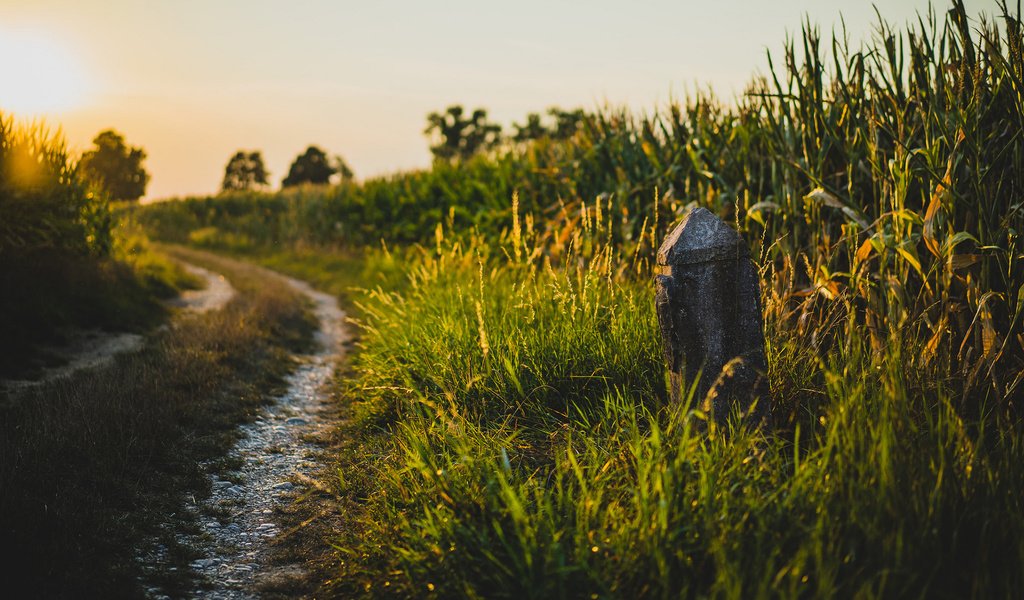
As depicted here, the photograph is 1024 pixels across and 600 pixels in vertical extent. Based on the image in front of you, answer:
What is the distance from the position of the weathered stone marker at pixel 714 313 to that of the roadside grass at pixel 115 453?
258 cm

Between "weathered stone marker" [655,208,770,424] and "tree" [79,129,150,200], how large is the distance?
Result: 42062 mm

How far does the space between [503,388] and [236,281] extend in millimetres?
10726

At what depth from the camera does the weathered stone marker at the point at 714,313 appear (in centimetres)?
284

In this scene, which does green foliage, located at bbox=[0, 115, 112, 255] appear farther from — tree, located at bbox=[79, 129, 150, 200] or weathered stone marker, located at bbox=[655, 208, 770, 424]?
tree, located at bbox=[79, 129, 150, 200]

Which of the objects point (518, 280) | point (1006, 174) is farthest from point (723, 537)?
point (518, 280)

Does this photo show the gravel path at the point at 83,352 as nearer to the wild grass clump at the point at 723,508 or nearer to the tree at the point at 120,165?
the wild grass clump at the point at 723,508

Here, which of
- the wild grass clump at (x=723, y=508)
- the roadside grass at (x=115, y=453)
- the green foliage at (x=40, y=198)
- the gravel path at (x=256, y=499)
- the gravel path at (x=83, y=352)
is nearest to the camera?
the wild grass clump at (x=723, y=508)

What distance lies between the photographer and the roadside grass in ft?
9.05

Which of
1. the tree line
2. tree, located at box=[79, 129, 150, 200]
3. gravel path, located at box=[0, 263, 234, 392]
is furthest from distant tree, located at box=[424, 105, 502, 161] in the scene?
gravel path, located at box=[0, 263, 234, 392]

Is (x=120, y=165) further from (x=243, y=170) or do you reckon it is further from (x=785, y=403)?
(x=785, y=403)

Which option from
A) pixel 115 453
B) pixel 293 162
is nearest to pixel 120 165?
pixel 293 162

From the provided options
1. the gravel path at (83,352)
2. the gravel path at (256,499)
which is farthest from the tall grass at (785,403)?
the gravel path at (83,352)

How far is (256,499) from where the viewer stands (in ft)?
12.0

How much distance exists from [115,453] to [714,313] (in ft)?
12.0
